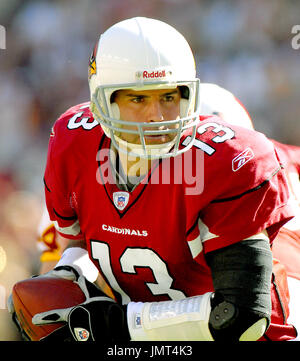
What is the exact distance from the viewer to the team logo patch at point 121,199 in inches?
58.9

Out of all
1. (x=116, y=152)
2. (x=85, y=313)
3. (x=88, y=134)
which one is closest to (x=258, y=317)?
(x=85, y=313)

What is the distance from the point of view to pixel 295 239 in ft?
6.85

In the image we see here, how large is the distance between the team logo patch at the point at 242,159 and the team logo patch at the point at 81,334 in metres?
0.56

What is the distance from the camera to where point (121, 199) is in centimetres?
150

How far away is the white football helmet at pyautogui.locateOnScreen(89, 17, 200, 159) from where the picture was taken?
1.41 m

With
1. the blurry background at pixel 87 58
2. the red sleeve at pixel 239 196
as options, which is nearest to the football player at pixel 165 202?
the red sleeve at pixel 239 196

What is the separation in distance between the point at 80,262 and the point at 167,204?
455 mm

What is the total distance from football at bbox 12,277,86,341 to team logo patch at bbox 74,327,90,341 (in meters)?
0.11

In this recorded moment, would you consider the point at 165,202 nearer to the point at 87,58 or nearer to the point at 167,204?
the point at 167,204

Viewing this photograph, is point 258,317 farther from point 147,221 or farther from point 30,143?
point 30,143

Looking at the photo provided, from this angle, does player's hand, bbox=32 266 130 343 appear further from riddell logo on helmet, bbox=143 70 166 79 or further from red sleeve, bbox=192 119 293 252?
riddell logo on helmet, bbox=143 70 166 79

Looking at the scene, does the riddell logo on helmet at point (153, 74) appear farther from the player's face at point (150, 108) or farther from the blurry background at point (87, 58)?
the blurry background at point (87, 58)

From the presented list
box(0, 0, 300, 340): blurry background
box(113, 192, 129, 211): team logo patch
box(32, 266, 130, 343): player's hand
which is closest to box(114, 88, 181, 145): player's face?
box(113, 192, 129, 211): team logo patch
